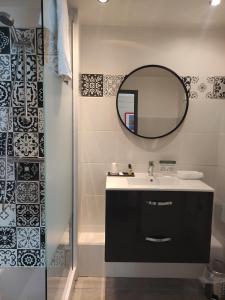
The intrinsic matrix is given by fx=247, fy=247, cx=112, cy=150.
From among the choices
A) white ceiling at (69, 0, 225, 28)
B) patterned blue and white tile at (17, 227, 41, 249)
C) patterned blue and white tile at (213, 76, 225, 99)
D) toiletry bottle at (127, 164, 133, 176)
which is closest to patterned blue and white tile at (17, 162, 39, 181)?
patterned blue and white tile at (17, 227, 41, 249)

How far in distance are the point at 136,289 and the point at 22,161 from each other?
4.31 ft

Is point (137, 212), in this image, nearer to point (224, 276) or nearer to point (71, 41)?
point (224, 276)

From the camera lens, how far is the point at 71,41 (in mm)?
1786

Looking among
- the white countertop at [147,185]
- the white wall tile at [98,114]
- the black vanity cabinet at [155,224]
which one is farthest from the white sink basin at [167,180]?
the white wall tile at [98,114]

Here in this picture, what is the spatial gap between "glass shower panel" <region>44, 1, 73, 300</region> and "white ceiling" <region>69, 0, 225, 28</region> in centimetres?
64

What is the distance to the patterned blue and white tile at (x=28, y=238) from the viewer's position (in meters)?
1.48

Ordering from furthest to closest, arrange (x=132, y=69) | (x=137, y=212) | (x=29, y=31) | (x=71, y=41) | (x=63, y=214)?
(x=132, y=69) → (x=71, y=41) → (x=137, y=212) → (x=63, y=214) → (x=29, y=31)

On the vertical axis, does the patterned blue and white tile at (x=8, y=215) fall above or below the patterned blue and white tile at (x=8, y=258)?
above

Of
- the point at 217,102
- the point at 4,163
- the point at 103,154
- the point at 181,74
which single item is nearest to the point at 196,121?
the point at 217,102

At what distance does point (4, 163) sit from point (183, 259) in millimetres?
1318

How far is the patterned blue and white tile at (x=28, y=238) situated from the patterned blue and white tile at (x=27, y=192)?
0.17 m

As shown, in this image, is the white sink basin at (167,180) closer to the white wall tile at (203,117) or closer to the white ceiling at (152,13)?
the white wall tile at (203,117)

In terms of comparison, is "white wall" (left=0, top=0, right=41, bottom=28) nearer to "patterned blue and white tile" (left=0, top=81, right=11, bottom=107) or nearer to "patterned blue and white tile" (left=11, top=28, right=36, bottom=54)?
"patterned blue and white tile" (left=11, top=28, right=36, bottom=54)

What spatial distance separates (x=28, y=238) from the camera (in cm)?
149
